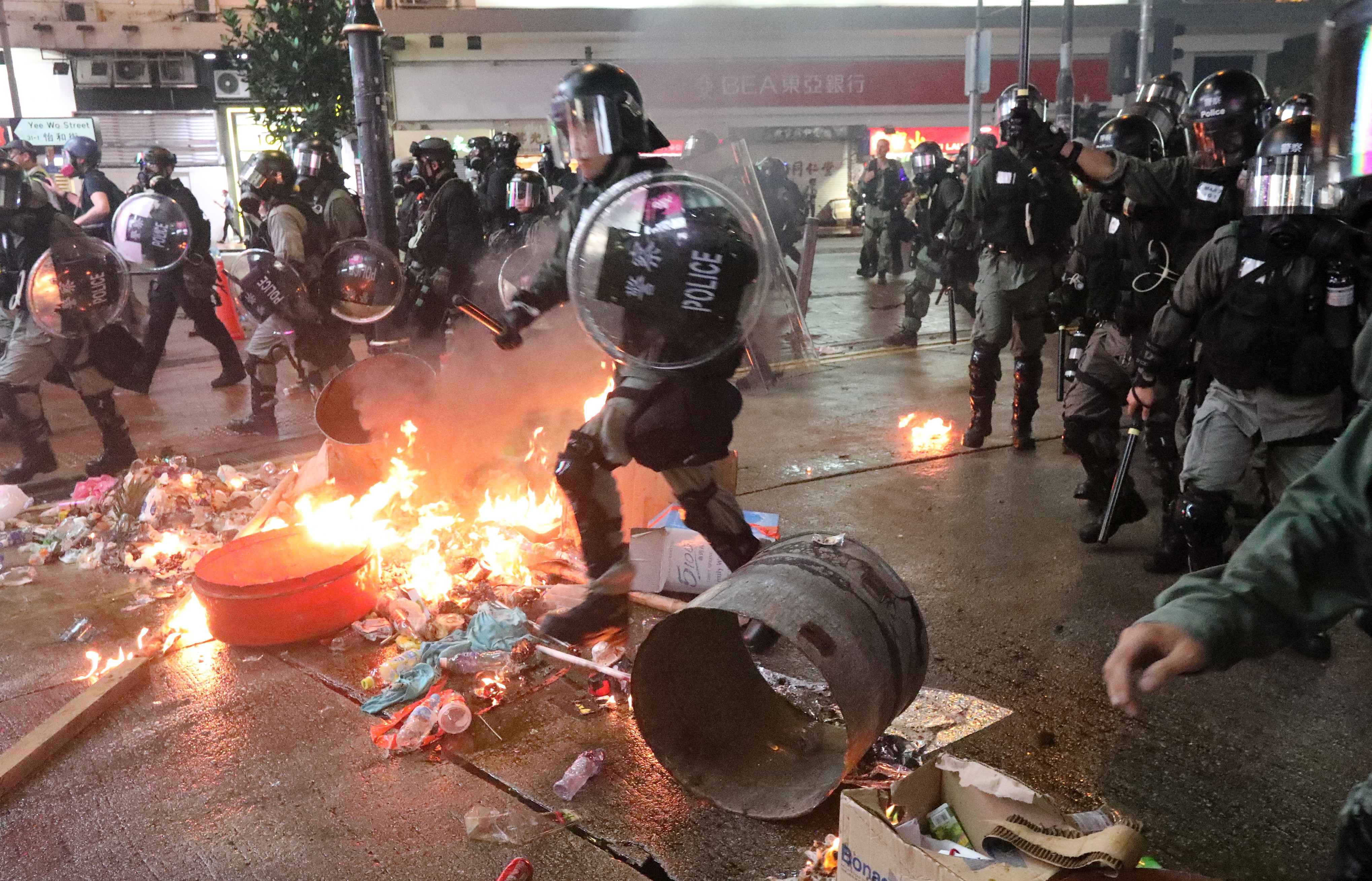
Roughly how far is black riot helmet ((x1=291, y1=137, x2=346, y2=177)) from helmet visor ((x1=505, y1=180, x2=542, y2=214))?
4.41 ft

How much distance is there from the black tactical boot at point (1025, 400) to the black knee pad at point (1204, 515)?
8.01 ft

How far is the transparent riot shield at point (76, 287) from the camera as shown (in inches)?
230

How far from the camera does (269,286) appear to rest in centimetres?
639

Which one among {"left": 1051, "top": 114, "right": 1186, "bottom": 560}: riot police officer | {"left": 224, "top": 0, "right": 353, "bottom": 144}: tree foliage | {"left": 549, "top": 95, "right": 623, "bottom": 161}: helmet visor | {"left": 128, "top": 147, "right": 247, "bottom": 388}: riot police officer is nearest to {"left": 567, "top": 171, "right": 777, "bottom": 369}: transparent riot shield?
{"left": 549, "top": 95, "right": 623, "bottom": 161}: helmet visor

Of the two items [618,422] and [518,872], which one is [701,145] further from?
[518,872]

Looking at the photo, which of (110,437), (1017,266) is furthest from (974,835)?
(110,437)

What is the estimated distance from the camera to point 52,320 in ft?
19.2

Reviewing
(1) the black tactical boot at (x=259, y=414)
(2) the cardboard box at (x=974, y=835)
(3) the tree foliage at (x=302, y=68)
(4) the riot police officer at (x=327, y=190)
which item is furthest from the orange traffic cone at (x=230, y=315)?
(2) the cardboard box at (x=974, y=835)

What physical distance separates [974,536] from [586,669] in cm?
220

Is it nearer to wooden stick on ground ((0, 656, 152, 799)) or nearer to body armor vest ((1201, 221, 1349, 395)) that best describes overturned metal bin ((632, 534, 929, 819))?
body armor vest ((1201, 221, 1349, 395))

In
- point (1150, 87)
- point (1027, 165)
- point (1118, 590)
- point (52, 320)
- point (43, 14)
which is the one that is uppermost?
point (43, 14)

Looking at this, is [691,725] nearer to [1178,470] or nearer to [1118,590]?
[1118,590]

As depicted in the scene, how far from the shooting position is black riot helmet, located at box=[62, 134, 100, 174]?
979cm

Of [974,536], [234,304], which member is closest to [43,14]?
[234,304]
